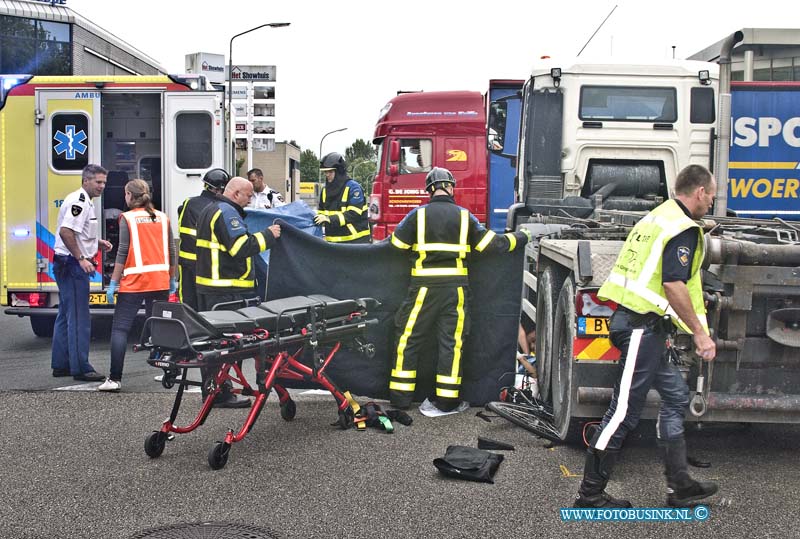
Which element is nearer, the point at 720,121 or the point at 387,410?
the point at 387,410

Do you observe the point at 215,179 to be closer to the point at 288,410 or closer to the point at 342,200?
the point at 288,410

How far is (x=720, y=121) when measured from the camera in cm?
946

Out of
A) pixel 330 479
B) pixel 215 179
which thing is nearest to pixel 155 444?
pixel 330 479

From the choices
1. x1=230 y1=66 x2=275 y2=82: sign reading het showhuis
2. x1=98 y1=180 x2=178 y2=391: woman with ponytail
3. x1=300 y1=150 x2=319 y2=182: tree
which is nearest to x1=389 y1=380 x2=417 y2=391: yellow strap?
x1=98 y1=180 x2=178 y2=391: woman with ponytail

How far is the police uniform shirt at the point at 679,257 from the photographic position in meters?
4.54

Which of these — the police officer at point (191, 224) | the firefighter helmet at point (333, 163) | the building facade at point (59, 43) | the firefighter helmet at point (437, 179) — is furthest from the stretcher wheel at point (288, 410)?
the building facade at point (59, 43)

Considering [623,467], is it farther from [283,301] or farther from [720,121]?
[720,121]

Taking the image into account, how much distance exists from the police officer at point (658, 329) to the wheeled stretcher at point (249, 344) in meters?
2.14

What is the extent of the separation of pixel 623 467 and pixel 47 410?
425 centimetres

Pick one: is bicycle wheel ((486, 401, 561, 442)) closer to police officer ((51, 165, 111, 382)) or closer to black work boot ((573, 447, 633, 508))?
black work boot ((573, 447, 633, 508))

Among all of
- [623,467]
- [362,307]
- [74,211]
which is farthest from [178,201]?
[623,467]

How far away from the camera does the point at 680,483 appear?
476 cm

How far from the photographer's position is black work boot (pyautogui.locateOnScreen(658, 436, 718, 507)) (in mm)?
4758

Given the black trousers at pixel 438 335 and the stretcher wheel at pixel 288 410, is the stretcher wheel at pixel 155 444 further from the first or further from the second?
the black trousers at pixel 438 335
